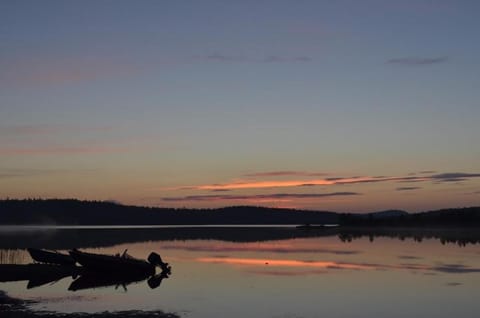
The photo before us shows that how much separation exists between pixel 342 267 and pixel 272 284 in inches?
513

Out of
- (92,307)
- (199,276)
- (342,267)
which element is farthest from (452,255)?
(92,307)

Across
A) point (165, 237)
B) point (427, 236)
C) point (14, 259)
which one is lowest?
point (165, 237)

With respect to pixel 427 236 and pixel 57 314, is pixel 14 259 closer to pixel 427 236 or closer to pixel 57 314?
pixel 57 314

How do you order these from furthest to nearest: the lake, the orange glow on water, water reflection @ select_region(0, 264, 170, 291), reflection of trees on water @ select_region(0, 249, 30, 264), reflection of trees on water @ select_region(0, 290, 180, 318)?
reflection of trees on water @ select_region(0, 249, 30, 264) → the orange glow on water → water reflection @ select_region(0, 264, 170, 291) → the lake → reflection of trees on water @ select_region(0, 290, 180, 318)

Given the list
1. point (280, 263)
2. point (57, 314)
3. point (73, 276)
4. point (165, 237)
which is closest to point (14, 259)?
point (73, 276)

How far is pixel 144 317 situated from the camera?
2656 centimetres

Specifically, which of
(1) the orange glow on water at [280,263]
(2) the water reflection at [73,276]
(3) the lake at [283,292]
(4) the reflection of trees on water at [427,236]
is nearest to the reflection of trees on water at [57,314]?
(3) the lake at [283,292]

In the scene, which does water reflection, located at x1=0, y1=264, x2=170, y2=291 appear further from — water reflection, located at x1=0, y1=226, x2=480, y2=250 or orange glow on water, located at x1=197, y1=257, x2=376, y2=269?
orange glow on water, located at x1=197, y1=257, x2=376, y2=269

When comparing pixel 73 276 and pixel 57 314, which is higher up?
pixel 57 314

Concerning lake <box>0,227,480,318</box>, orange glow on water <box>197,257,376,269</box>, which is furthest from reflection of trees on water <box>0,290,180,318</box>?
orange glow on water <box>197,257,376,269</box>

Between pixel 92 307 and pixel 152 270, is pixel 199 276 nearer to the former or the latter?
pixel 152 270

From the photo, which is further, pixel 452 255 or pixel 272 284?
pixel 452 255

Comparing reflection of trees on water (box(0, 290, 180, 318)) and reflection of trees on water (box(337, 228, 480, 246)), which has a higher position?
reflection of trees on water (box(337, 228, 480, 246))

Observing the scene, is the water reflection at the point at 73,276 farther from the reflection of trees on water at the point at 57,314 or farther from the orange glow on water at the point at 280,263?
the orange glow on water at the point at 280,263
